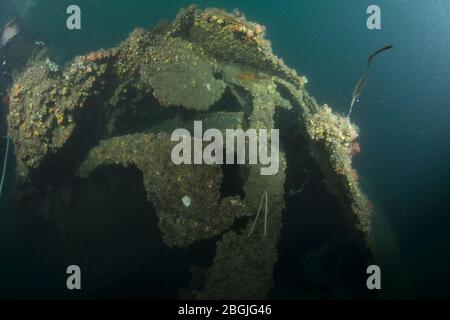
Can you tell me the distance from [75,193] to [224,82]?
335cm

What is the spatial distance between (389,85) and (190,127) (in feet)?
25.9

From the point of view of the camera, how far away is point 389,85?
1035cm

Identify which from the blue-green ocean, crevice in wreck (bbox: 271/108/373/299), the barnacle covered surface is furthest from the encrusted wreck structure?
the blue-green ocean

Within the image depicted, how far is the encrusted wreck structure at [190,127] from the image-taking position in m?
3.88

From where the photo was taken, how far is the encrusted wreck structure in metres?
3.88

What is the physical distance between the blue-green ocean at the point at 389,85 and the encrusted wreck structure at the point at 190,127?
12.6 feet

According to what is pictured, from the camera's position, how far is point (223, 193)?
465cm

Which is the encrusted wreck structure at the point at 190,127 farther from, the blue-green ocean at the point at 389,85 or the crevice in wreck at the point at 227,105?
the blue-green ocean at the point at 389,85

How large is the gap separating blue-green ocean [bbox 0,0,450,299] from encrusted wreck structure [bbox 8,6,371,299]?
383cm

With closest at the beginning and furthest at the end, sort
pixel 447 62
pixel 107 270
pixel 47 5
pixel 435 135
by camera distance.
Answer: pixel 107 270 → pixel 47 5 → pixel 435 135 → pixel 447 62

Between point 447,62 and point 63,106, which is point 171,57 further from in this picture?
point 447,62

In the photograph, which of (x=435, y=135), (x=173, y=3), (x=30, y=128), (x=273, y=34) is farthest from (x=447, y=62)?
(x=30, y=128)

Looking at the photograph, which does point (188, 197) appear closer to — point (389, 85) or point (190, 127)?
point (190, 127)

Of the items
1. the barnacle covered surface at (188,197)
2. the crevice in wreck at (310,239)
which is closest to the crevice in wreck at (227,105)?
the crevice in wreck at (310,239)
